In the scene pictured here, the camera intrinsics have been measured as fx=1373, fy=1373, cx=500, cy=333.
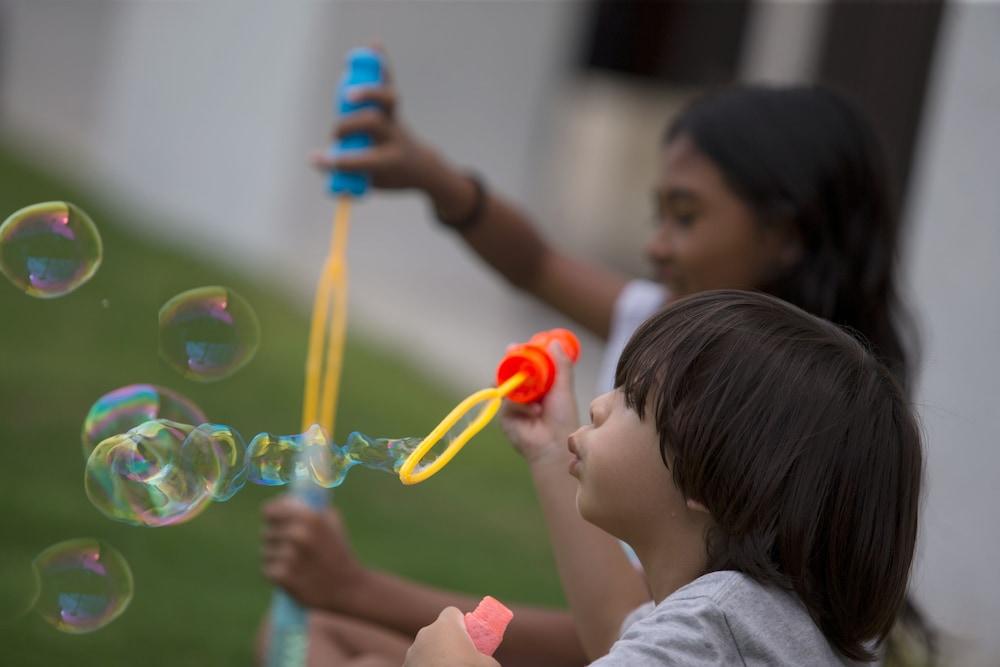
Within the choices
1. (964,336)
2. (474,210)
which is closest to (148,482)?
(474,210)

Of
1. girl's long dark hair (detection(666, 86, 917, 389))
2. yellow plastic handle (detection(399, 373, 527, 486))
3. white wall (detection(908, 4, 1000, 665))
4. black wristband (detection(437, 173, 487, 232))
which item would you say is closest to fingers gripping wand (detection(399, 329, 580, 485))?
yellow plastic handle (detection(399, 373, 527, 486))

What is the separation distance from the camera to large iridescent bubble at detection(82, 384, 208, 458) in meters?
1.76

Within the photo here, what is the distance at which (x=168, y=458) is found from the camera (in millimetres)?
1651

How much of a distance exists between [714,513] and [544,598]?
2.18 metres

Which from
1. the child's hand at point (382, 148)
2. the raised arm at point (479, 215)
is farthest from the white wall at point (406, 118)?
the child's hand at point (382, 148)

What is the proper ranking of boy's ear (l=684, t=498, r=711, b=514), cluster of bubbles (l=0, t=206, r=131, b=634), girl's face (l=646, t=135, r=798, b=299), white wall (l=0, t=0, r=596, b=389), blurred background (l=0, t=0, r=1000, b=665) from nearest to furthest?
boy's ear (l=684, t=498, r=711, b=514) < cluster of bubbles (l=0, t=206, r=131, b=634) < girl's face (l=646, t=135, r=798, b=299) < blurred background (l=0, t=0, r=1000, b=665) < white wall (l=0, t=0, r=596, b=389)

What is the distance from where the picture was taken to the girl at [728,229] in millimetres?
1962

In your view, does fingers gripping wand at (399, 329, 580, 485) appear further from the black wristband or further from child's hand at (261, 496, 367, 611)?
the black wristband

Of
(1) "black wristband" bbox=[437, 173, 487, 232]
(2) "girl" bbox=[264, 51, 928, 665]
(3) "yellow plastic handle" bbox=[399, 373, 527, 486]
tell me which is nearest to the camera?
(3) "yellow plastic handle" bbox=[399, 373, 527, 486]

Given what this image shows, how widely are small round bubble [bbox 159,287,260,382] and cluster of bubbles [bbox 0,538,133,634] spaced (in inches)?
10.7

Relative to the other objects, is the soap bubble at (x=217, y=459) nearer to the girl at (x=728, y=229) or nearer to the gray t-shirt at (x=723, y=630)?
the girl at (x=728, y=229)

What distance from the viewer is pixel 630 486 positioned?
1.41 m

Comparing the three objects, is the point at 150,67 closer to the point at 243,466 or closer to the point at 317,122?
the point at 317,122

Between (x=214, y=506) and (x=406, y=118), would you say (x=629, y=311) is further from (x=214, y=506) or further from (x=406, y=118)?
(x=406, y=118)
